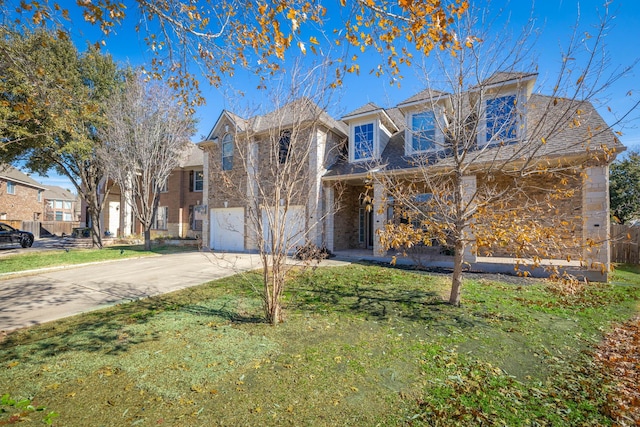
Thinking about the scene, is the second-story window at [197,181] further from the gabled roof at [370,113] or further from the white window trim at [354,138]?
the gabled roof at [370,113]

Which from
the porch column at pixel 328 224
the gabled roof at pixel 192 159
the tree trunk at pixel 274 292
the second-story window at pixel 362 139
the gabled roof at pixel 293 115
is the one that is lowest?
the tree trunk at pixel 274 292

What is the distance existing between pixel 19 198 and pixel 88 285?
36.0 m

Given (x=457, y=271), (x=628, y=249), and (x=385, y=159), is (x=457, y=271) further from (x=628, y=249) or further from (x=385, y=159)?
(x=628, y=249)

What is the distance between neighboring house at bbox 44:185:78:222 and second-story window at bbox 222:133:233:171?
153 feet

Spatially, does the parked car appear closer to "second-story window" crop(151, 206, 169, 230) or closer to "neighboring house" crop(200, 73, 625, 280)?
"second-story window" crop(151, 206, 169, 230)

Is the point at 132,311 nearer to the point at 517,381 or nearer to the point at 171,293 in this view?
the point at 171,293

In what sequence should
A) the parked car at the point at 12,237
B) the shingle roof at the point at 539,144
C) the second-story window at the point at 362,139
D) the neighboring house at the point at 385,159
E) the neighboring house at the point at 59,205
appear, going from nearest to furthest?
the shingle roof at the point at 539,144 < the neighboring house at the point at 385,159 < the second-story window at the point at 362,139 < the parked car at the point at 12,237 < the neighboring house at the point at 59,205

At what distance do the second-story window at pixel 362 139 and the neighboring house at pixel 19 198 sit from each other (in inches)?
1301

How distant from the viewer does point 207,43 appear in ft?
17.6

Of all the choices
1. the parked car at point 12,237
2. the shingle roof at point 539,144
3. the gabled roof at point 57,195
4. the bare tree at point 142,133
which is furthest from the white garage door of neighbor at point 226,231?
the gabled roof at point 57,195

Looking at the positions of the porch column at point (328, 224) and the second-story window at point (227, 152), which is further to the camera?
the second-story window at point (227, 152)

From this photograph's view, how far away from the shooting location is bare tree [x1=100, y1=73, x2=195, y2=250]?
1458 cm

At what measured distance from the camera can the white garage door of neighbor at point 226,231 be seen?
15.9 m

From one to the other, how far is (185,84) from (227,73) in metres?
0.98
